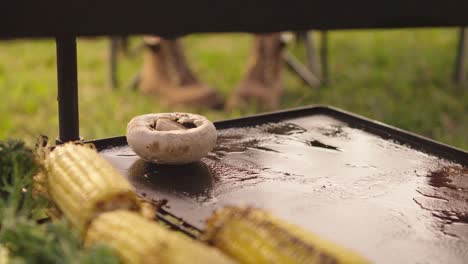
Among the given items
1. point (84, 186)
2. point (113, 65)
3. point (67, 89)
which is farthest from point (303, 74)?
point (84, 186)

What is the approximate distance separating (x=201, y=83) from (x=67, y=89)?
2.56 m

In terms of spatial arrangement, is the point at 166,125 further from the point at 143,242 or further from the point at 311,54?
the point at 311,54

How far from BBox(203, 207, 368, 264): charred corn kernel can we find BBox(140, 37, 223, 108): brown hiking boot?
301cm

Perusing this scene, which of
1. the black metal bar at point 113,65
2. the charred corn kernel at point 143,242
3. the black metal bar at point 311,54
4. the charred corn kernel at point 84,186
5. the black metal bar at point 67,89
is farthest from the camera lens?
the black metal bar at point 311,54

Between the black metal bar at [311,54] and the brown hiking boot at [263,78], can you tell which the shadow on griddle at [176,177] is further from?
the black metal bar at [311,54]

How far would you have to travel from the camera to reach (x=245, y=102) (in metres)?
4.09

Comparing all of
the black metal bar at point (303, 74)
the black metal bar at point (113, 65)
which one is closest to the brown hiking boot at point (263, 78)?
the black metal bar at point (303, 74)

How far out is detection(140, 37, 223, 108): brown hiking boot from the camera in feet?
13.6

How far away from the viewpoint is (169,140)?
59.2 inches

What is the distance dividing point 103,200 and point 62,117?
1.87 ft

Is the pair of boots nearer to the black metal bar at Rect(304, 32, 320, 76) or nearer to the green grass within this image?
the green grass

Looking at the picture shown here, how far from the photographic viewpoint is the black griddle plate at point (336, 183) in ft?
4.20

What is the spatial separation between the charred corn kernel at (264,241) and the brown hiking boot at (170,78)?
118 inches

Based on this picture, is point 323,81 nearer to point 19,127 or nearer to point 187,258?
point 19,127
